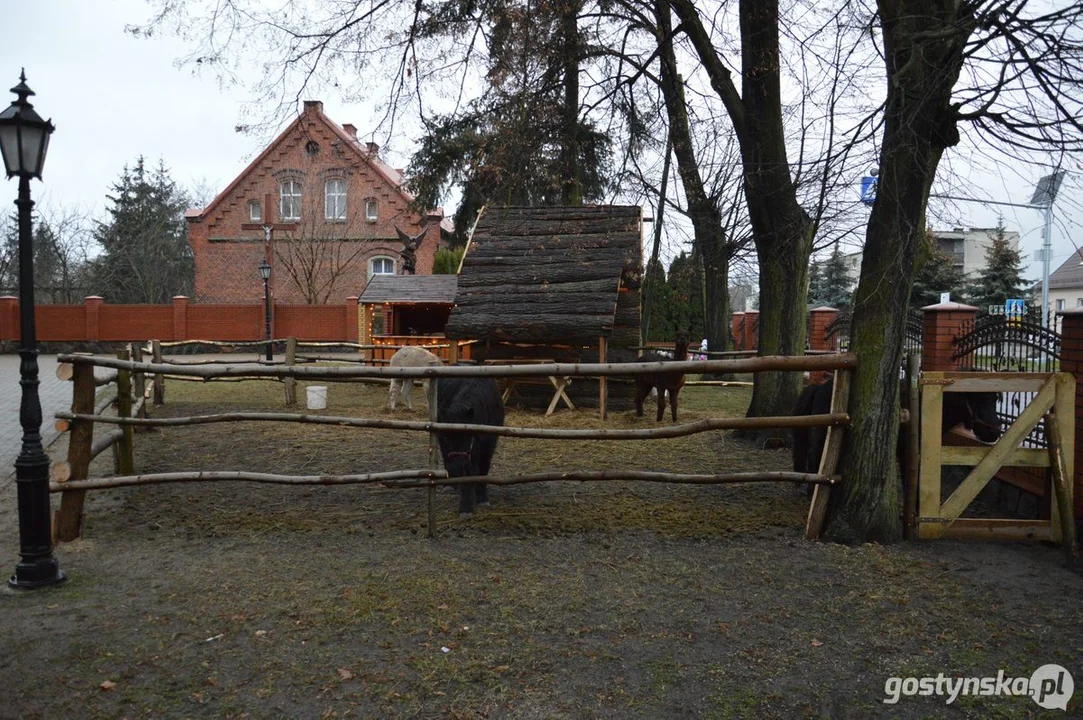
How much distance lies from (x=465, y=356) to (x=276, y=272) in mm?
22880

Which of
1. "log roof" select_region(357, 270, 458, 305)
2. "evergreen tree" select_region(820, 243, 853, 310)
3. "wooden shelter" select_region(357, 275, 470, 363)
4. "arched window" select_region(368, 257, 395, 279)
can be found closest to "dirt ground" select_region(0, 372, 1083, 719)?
"wooden shelter" select_region(357, 275, 470, 363)

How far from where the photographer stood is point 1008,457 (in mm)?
5332

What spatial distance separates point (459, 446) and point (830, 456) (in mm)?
2746

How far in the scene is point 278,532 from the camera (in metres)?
5.91

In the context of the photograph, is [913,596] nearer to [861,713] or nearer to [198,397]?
[861,713]

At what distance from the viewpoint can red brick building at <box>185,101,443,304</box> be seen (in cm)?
3516

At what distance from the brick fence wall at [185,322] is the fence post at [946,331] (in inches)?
1038

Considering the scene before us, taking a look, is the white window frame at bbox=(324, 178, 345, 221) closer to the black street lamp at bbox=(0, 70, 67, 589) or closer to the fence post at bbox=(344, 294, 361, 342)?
A: the fence post at bbox=(344, 294, 361, 342)

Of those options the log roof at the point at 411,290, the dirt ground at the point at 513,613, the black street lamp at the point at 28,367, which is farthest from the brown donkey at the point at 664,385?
the log roof at the point at 411,290

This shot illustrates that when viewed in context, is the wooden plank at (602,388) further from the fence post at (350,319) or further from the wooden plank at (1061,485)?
the fence post at (350,319)

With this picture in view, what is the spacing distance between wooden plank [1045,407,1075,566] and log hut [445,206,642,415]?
7.19m

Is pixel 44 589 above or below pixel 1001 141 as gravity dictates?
below

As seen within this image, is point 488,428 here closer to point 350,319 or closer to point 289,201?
point 350,319

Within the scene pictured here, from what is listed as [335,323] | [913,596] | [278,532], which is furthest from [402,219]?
[913,596]
